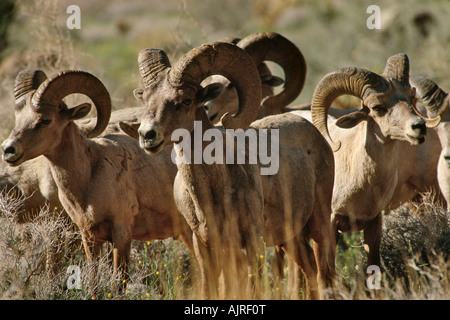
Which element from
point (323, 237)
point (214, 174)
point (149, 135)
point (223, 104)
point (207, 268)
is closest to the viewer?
point (149, 135)

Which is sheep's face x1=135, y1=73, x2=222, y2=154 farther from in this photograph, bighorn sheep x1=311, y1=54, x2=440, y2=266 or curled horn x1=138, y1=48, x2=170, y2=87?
bighorn sheep x1=311, y1=54, x2=440, y2=266

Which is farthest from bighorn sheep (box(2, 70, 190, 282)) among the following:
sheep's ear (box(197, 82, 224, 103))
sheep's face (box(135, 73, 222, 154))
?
sheep's ear (box(197, 82, 224, 103))

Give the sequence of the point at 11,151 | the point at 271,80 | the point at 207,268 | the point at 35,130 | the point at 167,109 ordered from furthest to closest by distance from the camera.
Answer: the point at 271,80 < the point at 35,130 < the point at 11,151 < the point at 207,268 < the point at 167,109

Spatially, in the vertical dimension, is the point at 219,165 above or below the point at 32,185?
below

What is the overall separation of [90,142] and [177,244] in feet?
7.94

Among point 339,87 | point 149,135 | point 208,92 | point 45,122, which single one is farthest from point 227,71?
point 45,122

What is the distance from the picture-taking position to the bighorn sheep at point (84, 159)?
712cm

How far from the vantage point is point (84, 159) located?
746cm

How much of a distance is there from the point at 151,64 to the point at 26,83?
1.88 metres

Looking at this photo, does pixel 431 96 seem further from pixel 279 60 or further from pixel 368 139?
pixel 279 60

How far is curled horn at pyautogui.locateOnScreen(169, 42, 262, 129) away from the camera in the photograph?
20.7ft

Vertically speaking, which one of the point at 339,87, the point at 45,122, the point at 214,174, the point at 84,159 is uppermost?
the point at 339,87

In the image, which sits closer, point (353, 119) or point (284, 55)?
point (353, 119)

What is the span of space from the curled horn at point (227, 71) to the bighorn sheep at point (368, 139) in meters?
1.47
